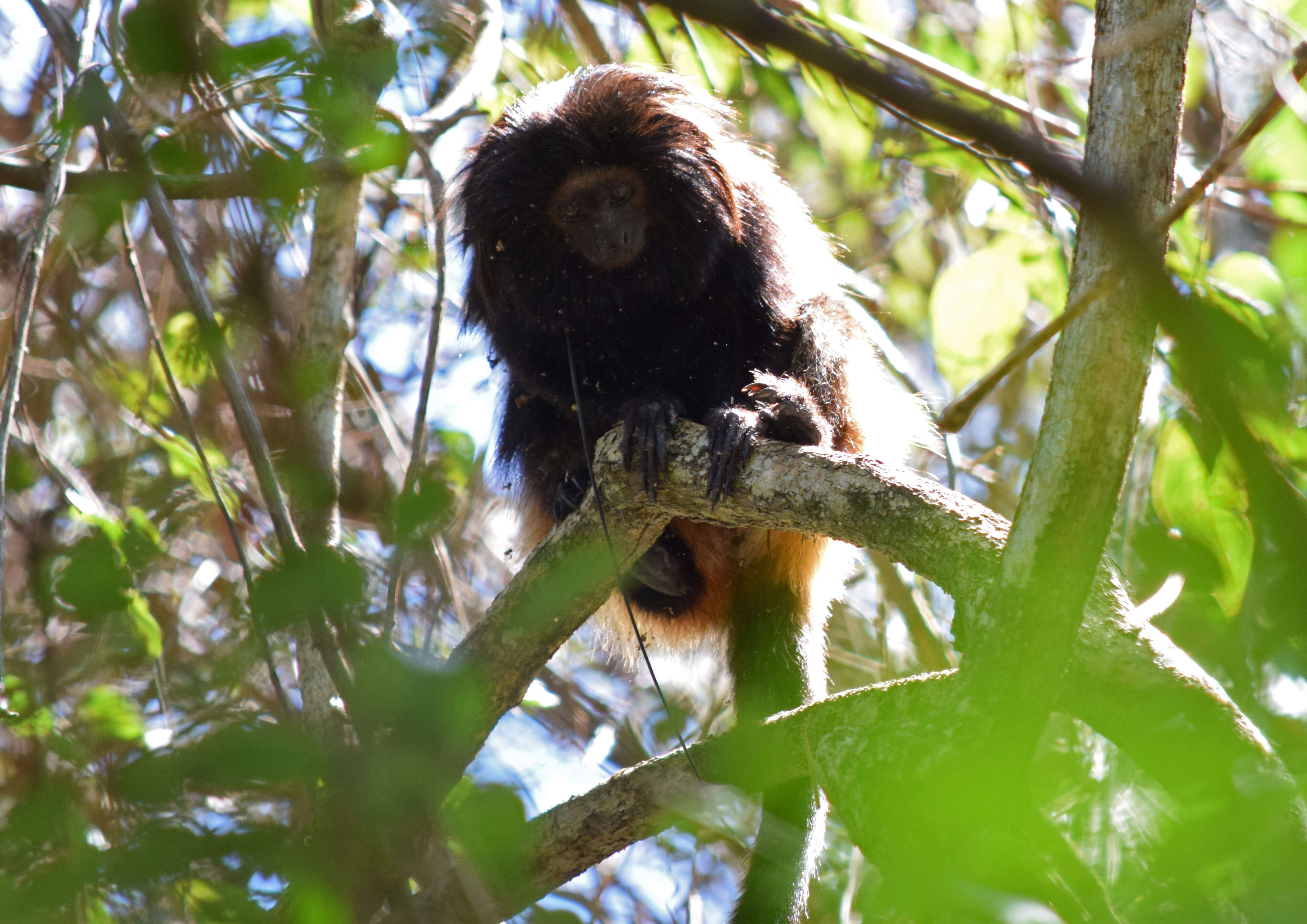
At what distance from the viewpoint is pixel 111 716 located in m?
1.85

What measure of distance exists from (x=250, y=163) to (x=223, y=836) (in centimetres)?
97

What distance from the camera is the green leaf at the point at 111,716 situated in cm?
176

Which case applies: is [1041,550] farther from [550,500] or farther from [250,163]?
[550,500]

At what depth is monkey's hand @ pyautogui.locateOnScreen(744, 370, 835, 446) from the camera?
2592 mm

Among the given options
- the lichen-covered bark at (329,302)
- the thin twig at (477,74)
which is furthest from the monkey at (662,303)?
the lichen-covered bark at (329,302)

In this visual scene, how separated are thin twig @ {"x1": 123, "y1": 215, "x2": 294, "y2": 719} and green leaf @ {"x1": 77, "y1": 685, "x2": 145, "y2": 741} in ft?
0.76

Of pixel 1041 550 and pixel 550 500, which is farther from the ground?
pixel 550 500

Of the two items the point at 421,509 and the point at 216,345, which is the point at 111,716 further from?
the point at 421,509

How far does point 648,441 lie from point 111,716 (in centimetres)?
118

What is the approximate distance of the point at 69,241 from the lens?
68.1 inches

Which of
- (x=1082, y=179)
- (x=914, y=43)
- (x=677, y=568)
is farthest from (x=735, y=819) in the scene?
(x=914, y=43)

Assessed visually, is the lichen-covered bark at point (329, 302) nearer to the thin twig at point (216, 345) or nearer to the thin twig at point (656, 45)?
the thin twig at point (216, 345)

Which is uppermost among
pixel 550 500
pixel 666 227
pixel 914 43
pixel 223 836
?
pixel 914 43

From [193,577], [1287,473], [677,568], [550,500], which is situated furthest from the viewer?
[193,577]
